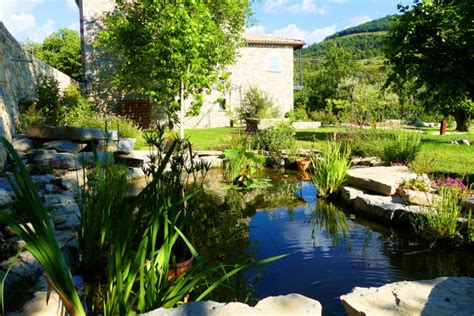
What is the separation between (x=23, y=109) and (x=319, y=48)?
59584 millimetres

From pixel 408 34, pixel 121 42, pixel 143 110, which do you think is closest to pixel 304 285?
pixel 408 34

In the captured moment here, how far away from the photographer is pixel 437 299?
7.08 feet

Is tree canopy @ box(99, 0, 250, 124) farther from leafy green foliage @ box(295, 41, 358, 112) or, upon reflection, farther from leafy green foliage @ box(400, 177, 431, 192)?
leafy green foliage @ box(295, 41, 358, 112)

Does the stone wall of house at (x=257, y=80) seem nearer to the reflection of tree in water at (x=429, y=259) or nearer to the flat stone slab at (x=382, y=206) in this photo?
the flat stone slab at (x=382, y=206)

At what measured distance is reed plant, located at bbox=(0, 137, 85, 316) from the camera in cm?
113

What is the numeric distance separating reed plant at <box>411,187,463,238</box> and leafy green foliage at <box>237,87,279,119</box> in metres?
15.5

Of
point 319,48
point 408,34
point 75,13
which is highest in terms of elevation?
point 319,48

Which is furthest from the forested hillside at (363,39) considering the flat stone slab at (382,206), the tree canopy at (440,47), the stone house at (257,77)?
the flat stone slab at (382,206)

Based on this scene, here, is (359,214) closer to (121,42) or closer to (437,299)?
(437,299)

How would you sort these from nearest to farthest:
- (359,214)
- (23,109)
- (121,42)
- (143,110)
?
(359,214) < (23,109) < (121,42) < (143,110)

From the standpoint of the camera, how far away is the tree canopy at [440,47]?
5.18 metres

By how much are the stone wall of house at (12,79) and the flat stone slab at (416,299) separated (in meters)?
5.13

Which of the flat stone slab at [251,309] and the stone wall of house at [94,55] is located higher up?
the stone wall of house at [94,55]

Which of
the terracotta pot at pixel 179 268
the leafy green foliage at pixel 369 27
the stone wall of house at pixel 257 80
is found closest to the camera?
the terracotta pot at pixel 179 268
